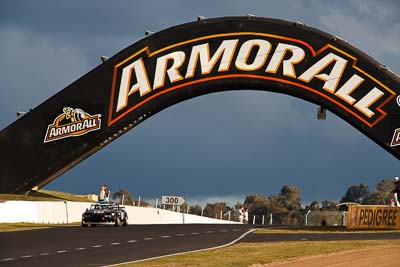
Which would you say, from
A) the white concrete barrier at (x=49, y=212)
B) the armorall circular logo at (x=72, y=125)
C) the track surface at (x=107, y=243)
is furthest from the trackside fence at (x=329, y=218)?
the track surface at (x=107, y=243)

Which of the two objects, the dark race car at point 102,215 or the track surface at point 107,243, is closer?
the track surface at point 107,243

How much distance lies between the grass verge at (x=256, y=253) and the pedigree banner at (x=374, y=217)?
8962 millimetres

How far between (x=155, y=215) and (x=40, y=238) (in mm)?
24736

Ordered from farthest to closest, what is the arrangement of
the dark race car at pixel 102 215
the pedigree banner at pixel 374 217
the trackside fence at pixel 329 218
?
the trackside fence at pixel 329 218 → the dark race car at pixel 102 215 → the pedigree banner at pixel 374 217

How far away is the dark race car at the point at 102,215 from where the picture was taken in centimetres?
3812

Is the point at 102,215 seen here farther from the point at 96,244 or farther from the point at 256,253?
the point at 256,253

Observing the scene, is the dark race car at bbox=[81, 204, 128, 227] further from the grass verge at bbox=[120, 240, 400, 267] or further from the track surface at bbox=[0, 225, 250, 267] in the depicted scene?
the grass verge at bbox=[120, 240, 400, 267]

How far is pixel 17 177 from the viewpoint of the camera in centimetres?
5106

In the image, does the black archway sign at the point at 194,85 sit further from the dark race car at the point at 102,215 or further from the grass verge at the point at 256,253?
the grass verge at the point at 256,253

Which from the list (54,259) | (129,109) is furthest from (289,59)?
(54,259)

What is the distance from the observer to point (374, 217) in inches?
1491

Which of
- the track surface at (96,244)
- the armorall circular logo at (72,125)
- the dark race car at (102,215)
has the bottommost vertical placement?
the track surface at (96,244)

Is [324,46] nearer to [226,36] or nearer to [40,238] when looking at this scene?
[226,36]

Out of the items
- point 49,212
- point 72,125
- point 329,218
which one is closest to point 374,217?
point 329,218
